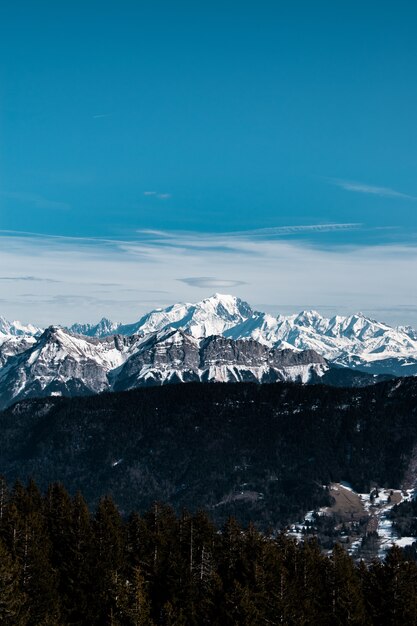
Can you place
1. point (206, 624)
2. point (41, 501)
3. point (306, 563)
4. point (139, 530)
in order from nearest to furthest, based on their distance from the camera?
point (206, 624)
point (306, 563)
point (139, 530)
point (41, 501)

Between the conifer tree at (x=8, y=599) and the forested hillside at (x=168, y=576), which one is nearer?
the conifer tree at (x=8, y=599)

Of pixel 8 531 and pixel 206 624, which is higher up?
pixel 8 531

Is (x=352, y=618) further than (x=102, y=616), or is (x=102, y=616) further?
(x=102, y=616)

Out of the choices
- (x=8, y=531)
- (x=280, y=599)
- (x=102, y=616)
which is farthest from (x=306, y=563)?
(x=8, y=531)

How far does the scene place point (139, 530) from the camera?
146250 millimetres

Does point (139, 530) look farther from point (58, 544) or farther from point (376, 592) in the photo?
point (376, 592)

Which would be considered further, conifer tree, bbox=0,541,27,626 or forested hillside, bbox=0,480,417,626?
forested hillside, bbox=0,480,417,626

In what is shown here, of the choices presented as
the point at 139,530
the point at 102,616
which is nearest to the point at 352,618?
the point at 102,616

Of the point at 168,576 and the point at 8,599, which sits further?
the point at 168,576

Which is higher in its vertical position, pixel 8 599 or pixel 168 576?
pixel 8 599

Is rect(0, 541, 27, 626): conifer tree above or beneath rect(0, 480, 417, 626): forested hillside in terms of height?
above

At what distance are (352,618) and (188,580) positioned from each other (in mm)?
29464

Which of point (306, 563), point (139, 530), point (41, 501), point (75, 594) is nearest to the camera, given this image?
point (75, 594)

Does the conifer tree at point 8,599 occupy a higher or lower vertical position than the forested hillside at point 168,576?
higher
